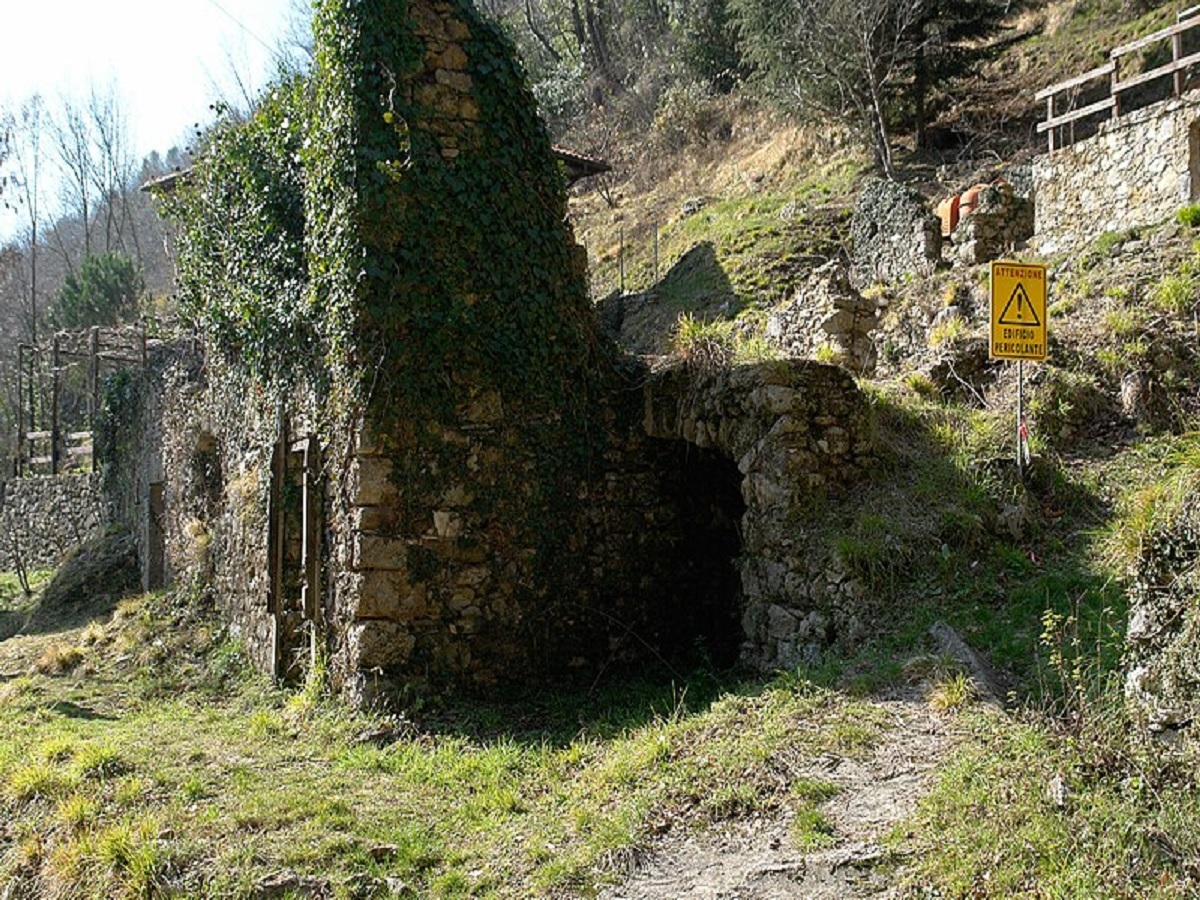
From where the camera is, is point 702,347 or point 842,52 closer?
point 702,347

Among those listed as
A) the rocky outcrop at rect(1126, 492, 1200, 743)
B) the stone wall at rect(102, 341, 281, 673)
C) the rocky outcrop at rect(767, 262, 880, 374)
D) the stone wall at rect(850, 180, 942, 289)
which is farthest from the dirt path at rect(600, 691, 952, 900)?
the stone wall at rect(850, 180, 942, 289)

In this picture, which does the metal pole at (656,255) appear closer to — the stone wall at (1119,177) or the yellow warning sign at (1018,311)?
the stone wall at (1119,177)

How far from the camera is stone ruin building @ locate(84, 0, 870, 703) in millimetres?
7391

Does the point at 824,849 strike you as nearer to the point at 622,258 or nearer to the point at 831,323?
the point at 831,323

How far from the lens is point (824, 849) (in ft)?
13.8

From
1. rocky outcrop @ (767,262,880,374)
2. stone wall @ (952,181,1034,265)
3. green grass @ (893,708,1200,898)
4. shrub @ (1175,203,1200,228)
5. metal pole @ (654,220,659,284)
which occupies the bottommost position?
green grass @ (893,708,1200,898)

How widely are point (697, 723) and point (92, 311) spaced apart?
28.1 metres

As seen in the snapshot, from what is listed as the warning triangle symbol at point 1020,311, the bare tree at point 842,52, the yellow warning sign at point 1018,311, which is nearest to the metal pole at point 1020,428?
the yellow warning sign at point 1018,311

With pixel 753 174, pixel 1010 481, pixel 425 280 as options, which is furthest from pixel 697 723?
pixel 753 174

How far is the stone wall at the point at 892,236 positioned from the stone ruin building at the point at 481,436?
7.84m

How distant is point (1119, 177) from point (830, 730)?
38.6 ft

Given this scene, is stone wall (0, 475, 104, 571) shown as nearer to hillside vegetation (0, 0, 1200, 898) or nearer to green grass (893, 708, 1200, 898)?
hillside vegetation (0, 0, 1200, 898)

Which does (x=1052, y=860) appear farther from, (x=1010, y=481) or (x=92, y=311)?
(x=92, y=311)

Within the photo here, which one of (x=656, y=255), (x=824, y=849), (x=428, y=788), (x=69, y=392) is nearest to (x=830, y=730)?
(x=824, y=849)
